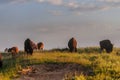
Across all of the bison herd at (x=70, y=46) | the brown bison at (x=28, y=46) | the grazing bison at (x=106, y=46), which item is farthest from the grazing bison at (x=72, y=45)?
the brown bison at (x=28, y=46)

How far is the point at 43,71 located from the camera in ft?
109

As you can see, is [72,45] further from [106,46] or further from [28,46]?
[28,46]

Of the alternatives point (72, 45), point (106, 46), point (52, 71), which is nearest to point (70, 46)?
point (72, 45)

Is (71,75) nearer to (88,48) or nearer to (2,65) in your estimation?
(2,65)

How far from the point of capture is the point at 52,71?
33.2 metres

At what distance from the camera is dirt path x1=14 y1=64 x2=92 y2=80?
3091 cm

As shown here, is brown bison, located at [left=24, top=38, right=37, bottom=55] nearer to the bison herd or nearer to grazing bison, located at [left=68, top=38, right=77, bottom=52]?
the bison herd

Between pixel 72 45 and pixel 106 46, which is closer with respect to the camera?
pixel 72 45

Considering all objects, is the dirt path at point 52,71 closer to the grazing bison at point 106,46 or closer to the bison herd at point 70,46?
the bison herd at point 70,46

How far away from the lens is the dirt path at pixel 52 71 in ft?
101

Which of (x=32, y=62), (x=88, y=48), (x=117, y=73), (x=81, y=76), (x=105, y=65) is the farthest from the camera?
(x=88, y=48)

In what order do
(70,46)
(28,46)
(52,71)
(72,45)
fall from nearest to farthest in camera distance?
1. (52,71)
2. (28,46)
3. (72,45)
4. (70,46)

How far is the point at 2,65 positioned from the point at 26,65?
3.46m

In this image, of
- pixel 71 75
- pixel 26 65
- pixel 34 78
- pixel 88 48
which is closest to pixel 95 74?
pixel 71 75
